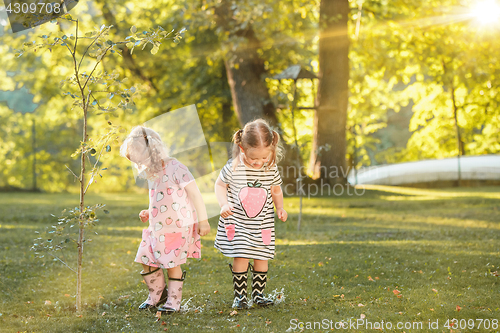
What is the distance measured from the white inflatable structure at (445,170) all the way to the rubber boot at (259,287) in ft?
58.0

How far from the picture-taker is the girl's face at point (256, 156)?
3.93m

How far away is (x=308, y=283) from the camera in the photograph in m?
5.07

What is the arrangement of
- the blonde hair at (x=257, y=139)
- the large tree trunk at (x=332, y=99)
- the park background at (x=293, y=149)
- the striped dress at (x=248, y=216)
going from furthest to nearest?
1. the large tree trunk at (x=332, y=99)
2. the park background at (x=293, y=149)
3. the striped dress at (x=248, y=216)
4. the blonde hair at (x=257, y=139)

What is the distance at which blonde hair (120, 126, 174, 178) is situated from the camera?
3.90m

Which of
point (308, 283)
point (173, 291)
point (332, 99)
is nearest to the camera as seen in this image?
point (173, 291)

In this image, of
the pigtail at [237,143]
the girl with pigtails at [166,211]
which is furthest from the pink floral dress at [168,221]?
the pigtail at [237,143]

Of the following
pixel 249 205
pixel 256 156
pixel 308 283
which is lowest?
pixel 308 283

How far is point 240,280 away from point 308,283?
123 cm

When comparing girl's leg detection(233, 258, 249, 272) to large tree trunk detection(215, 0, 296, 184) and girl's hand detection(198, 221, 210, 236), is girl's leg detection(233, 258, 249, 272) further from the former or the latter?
large tree trunk detection(215, 0, 296, 184)

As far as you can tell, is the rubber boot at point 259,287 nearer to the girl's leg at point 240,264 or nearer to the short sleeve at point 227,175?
the girl's leg at point 240,264

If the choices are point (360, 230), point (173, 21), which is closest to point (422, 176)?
point (173, 21)

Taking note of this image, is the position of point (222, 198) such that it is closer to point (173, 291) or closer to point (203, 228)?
point (203, 228)

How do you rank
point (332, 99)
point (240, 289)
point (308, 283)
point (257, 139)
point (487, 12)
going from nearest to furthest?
point (257, 139), point (240, 289), point (308, 283), point (332, 99), point (487, 12)

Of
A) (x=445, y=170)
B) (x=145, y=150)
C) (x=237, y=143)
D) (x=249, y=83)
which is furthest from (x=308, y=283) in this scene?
(x=445, y=170)
